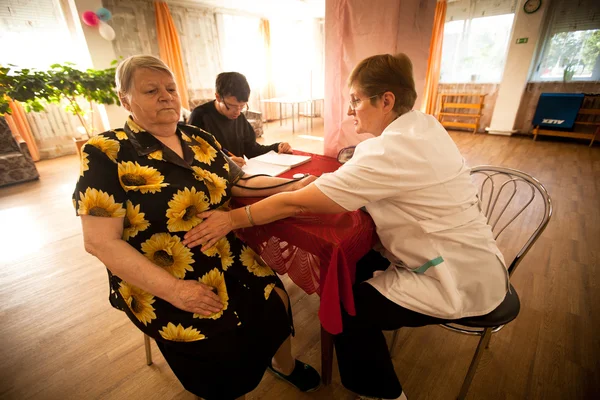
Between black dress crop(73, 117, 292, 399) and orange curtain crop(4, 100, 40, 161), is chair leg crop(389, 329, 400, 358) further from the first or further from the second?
orange curtain crop(4, 100, 40, 161)

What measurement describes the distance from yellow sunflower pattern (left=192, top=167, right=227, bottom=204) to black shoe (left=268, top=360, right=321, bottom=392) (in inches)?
33.0

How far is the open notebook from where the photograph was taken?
1.36 m

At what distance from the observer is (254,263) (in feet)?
3.61

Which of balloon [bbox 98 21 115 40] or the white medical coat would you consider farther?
balloon [bbox 98 21 115 40]

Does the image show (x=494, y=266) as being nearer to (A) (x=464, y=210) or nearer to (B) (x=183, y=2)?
(A) (x=464, y=210)

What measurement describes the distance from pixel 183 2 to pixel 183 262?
660 cm

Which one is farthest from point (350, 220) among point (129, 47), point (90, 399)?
point (129, 47)

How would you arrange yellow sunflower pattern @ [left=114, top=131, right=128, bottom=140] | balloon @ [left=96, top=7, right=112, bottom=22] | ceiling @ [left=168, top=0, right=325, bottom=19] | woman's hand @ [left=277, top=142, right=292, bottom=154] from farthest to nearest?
ceiling @ [left=168, top=0, right=325, bottom=19] → balloon @ [left=96, top=7, right=112, bottom=22] → woman's hand @ [left=277, top=142, right=292, bottom=154] → yellow sunflower pattern @ [left=114, top=131, right=128, bottom=140]

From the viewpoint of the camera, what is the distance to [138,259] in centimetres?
83

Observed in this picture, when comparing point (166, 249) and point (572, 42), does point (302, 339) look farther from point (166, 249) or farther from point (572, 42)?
point (572, 42)

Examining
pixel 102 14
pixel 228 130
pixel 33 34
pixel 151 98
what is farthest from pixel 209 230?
pixel 33 34

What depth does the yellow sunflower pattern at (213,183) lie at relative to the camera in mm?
970

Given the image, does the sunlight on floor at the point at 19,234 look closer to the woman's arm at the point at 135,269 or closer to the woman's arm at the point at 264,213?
the woman's arm at the point at 135,269

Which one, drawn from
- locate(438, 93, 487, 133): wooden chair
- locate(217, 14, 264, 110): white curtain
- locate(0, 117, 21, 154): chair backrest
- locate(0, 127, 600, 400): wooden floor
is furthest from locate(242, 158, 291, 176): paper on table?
locate(217, 14, 264, 110): white curtain
